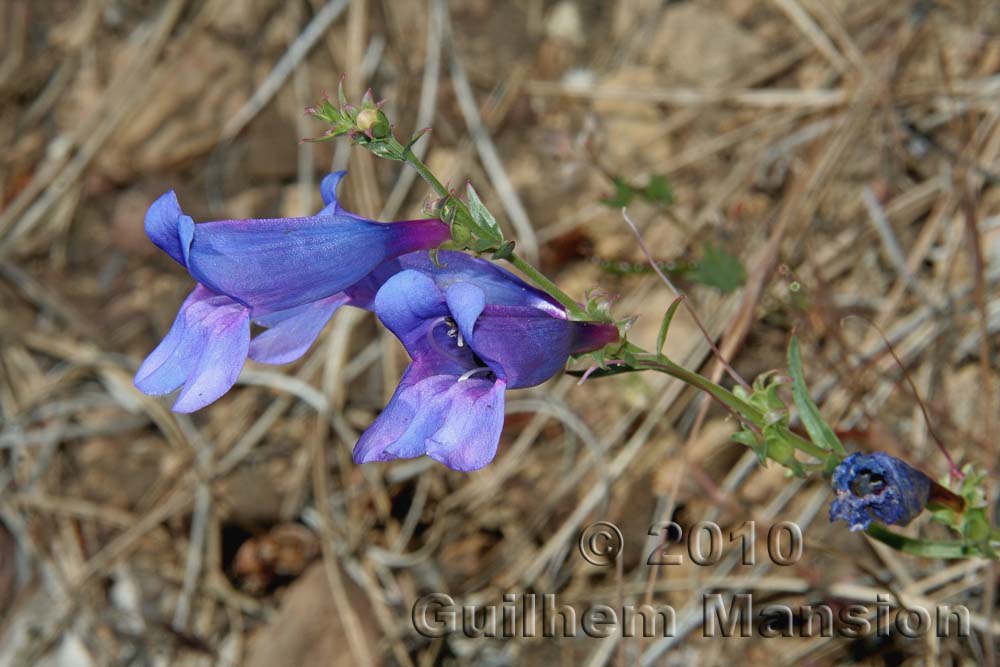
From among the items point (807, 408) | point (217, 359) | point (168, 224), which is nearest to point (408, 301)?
point (217, 359)

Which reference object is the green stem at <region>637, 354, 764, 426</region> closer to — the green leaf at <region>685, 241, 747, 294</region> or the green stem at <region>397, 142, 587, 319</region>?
the green stem at <region>397, 142, 587, 319</region>

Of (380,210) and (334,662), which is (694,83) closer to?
(380,210)

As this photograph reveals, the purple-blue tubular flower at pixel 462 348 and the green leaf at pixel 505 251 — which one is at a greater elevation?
the green leaf at pixel 505 251

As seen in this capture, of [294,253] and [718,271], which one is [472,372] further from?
[718,271]

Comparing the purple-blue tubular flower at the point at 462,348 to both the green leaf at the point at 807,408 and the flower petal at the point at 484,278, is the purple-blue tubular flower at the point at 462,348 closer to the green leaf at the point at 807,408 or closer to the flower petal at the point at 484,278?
the flower petal at the point at 484,278

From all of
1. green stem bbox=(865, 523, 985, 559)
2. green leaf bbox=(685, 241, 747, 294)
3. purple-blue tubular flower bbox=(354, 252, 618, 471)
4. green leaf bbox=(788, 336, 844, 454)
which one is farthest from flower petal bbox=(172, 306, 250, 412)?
green leaf bbox=(685, 241, 747, 294)

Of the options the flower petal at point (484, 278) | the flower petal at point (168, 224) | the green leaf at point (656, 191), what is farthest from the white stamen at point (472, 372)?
the green leaf at point (656, 191)
